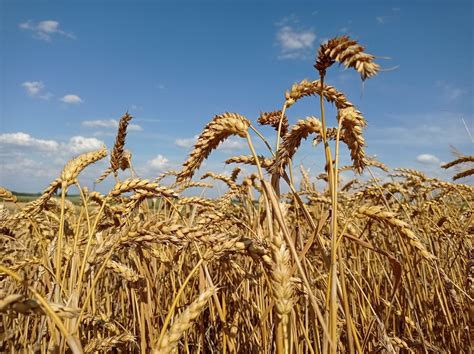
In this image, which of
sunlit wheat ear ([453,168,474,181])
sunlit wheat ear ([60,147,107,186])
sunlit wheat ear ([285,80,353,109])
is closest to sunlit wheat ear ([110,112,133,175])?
sunlit wheat ear ([60,147,107,186])

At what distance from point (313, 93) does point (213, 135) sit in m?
0.43

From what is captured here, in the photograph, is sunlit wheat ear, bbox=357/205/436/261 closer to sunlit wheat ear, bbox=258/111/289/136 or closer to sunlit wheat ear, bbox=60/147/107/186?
sunlit wheat ear, bbox=258/111/289/136

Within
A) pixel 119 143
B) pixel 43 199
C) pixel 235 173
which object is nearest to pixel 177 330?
pixel 43 199

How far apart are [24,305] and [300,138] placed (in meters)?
0.92

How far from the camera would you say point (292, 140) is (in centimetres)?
121

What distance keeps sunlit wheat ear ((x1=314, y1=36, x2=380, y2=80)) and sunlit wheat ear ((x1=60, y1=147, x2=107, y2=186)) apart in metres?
0.99

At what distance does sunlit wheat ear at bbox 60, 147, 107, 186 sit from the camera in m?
1.42

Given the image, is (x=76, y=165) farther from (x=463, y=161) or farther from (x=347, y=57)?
(x=463, y=161)

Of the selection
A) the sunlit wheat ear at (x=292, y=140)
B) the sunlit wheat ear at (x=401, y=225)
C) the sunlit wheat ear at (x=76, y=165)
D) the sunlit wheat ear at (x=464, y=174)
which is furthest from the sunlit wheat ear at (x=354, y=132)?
the sunlit wheat ear at (x=464, y=174)

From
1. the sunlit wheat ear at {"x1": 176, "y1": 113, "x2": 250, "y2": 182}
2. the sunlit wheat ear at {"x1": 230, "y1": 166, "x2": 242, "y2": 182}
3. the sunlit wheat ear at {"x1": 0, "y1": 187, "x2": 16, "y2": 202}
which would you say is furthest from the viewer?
the sunlit wheat ear at {"x1": 230, "y1": 166, "x2": 242, "y2": 182}

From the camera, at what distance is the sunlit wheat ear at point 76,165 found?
142 cm

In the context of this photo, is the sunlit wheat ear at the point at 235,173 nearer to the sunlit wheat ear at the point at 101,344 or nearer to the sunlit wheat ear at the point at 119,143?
the sunlit wheat ear at the point at 119,143

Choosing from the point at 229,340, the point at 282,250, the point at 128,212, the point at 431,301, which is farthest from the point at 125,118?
the point at 431,301

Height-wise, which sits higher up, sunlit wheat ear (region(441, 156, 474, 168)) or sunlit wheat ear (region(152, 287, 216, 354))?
sunlit wheat ear (region(441, 156, 474, 168))
